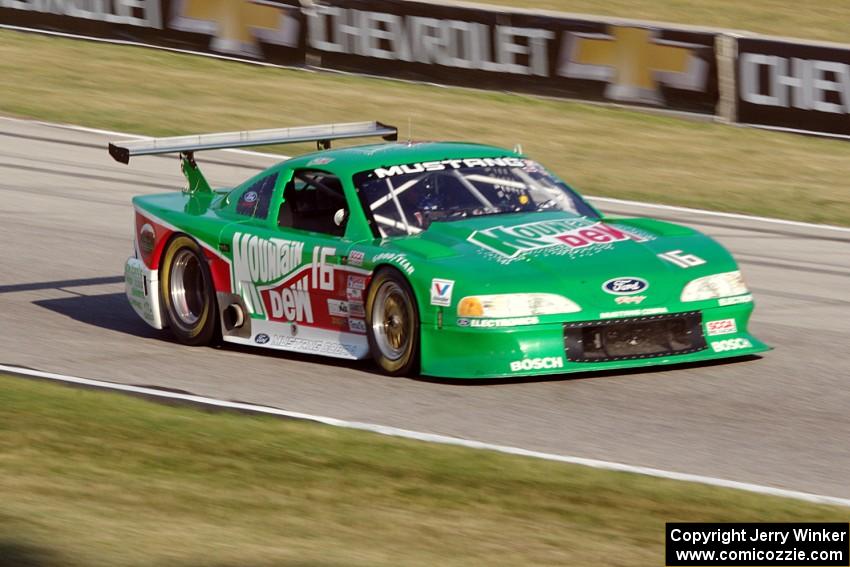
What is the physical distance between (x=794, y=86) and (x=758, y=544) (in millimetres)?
12962

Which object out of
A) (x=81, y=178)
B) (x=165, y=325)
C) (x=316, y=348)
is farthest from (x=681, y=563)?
(x=81, y=178)

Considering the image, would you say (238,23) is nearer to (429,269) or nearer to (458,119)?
(458,119)

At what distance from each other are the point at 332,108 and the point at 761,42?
5580 mm

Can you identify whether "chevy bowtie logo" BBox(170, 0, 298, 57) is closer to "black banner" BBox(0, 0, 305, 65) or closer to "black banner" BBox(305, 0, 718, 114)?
"black banner" BBox(0, 0, 305, 65)

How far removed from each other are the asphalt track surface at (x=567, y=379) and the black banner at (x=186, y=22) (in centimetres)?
737

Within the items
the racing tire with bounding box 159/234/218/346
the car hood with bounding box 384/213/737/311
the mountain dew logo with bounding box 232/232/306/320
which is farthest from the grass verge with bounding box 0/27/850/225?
the mountain dew logo with bounding box 232/232/306/320

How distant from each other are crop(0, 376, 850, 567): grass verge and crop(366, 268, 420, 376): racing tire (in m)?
1.17

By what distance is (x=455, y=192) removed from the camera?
9.74 metres

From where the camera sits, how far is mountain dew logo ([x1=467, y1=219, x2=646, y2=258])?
9062 millimetres

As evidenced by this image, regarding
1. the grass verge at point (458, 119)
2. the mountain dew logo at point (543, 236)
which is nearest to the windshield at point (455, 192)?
the mountain dew logo at point (543, 236)

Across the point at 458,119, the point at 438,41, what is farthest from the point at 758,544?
the point at 438,41

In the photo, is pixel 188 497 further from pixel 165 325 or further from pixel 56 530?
pixel 165 325

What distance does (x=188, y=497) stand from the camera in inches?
256

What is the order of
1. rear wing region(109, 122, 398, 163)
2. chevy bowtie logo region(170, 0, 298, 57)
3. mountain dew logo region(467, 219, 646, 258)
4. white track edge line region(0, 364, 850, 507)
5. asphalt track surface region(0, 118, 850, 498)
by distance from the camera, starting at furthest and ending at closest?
chevy bowtie logo region(170, 0, 298, 57) < rear wing region(109, 122, 398, 163) < mountain dew logo region(467, 219, 646, 258) < asphalt track surface region(0, 118, 850, 498) < white track edge line region(0, 364, 850, 507)
